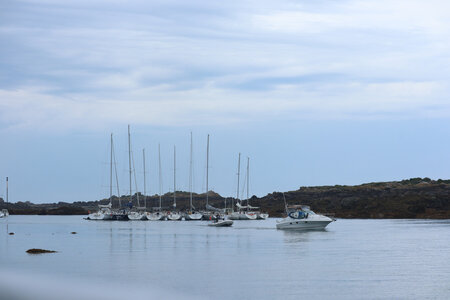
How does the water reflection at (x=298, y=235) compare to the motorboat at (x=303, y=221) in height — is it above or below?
below

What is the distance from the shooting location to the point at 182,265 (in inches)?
1791

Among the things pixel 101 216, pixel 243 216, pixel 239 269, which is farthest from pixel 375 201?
pixel 239 269

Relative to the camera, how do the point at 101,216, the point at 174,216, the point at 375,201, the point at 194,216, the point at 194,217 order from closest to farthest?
the point at 194,217 < the point at 194,216 < the point at 101,216 < the point at 174,216 < the point at 375,201

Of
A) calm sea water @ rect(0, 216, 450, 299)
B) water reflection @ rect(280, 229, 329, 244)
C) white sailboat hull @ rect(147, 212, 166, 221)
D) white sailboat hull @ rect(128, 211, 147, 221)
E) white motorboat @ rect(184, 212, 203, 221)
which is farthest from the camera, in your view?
white motorboat @ rect(184, 212, 203, 221)

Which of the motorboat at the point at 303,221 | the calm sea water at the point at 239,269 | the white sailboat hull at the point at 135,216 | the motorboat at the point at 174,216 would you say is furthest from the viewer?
the motorboat at the point at 174,216

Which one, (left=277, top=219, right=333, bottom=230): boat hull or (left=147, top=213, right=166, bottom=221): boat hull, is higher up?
(left=277, top=219, right=333, bottom=230): boat hull

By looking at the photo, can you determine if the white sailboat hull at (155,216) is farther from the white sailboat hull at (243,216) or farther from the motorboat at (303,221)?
the motorboat at (303,221)

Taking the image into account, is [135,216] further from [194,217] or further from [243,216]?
[243,216]

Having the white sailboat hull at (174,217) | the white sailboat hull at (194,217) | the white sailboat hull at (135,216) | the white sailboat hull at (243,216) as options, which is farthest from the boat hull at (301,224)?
the white sailboat hull at (174,217)

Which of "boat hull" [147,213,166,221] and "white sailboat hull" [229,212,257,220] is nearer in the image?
"boat hull" [147,213,166,221]

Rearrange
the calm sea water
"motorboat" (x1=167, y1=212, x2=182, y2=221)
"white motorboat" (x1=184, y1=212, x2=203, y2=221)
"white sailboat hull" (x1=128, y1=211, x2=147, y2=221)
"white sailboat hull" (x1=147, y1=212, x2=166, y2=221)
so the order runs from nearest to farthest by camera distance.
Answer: the calm sea water < "white sailboat hull" (x1=128, y1=211, x2=147, y2=221) < "white sailboat hull" (x1=147, y1=212, x2=166, y2=221) < "white motorboat" (x1=184, y1=212, x2=203, y2=221) < "motorboat" (x1=167, y1=212, x2=182, y2=221)

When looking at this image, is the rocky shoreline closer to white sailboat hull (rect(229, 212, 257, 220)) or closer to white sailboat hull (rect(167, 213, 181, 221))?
white sailboat hull (rect(229, 212, 257, 220))

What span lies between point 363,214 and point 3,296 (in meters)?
126

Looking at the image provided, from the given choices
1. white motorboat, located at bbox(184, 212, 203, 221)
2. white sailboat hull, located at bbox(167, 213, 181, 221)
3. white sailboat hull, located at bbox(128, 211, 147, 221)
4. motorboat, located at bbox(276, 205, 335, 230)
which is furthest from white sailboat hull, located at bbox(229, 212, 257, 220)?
motorboat, located at bbox(276, 205, 335, 230)
